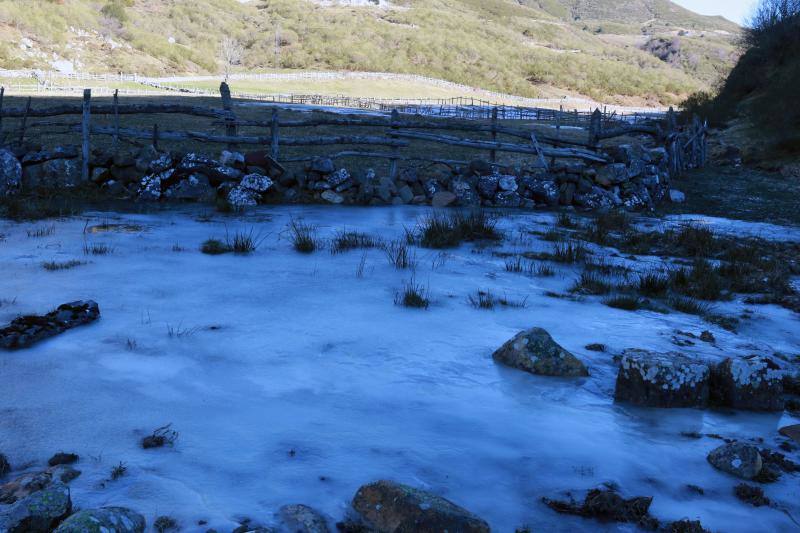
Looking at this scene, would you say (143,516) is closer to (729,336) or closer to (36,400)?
(36,400)

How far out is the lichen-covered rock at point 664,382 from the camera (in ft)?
12.3

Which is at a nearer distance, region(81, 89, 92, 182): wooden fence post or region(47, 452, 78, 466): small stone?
region(47, 452, 78, 466): small stone

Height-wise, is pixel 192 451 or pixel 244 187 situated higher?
pixel 244 187

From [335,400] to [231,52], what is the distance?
69.7 m

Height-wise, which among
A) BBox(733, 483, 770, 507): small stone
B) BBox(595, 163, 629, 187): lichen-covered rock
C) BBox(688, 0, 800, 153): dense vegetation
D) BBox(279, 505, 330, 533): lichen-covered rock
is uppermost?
BBox(688, 0, 800, 153): dense vegetation

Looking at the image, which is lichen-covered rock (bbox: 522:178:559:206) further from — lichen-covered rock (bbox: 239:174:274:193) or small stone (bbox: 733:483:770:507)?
small stone (bbox: 733:483:770:507)

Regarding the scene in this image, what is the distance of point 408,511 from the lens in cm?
250

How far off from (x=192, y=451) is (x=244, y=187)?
7590mm

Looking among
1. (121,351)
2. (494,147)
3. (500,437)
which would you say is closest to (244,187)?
(494,147)

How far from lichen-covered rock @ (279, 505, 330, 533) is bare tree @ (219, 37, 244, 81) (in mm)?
65722

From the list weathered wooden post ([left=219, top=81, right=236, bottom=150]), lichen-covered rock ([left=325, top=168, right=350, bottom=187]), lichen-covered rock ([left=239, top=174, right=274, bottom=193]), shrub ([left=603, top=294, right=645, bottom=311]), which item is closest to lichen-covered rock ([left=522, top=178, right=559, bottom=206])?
lichen-covered rock ([left=325, top=168, right=350, bottom=187])

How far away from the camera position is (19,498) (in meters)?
2.55

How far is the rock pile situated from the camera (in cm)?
1007

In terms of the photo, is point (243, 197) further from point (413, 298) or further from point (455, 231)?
point (413, 298)
